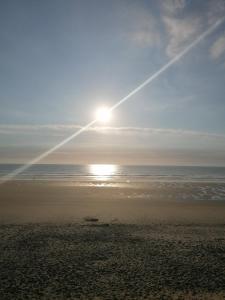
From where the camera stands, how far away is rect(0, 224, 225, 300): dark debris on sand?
8953mm

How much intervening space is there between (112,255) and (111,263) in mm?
923

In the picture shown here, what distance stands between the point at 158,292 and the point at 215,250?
476cm

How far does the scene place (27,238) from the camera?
1462 cm

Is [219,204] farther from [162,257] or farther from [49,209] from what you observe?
[162,257]

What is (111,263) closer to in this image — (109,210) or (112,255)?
(112,255)

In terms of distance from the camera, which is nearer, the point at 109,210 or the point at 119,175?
the point at 109,210

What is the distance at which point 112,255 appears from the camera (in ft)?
39.8

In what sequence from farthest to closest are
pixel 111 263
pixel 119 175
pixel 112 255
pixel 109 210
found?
pixel 119 175, pixel 109 210, pixel 112 255, pixel 111 263

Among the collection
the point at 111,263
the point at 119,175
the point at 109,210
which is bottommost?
the point at 111,263

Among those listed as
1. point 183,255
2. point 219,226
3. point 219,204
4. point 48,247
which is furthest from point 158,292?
point 219,204

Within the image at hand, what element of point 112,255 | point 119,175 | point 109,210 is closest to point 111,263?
point 112,255

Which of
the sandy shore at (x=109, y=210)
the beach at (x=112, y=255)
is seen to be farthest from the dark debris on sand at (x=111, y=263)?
the sandy shore at (x=109, y=210)

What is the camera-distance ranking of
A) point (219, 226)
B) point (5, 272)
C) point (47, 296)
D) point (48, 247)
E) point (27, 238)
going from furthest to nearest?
point (219, 226), point (27, 238), point (48, 247), point (5, 272), point (47, 296)

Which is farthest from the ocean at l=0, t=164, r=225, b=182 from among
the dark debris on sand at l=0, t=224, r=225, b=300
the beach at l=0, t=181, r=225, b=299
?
the dark debris on sand at l=0, t=224, r=225, b=300
